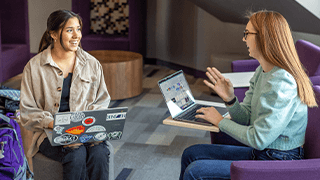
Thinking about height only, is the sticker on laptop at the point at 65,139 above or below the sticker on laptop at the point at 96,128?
below

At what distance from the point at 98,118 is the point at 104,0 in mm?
5077

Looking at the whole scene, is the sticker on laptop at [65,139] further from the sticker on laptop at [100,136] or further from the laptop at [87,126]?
the sticker on laptop at [100,136]

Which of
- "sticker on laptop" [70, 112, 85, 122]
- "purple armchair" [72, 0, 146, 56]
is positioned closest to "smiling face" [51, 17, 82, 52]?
"sticker on laptop" [70, 112, 85, 122]

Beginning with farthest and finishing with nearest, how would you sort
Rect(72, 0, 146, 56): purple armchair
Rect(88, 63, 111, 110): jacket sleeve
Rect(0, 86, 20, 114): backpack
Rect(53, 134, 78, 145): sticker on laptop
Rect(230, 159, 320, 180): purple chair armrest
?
Rect(72, 0, 146, 56): purple armchair, Rect(0, 86, 20, 114): backpack, Rect(88, 63, 111, 110): jacket sleeve, Rect(53, 134, 78, 145): sticker on laptop, Rect(230, 159, 320, 180): purple chair armrest

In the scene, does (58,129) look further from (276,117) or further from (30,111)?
(276,117)

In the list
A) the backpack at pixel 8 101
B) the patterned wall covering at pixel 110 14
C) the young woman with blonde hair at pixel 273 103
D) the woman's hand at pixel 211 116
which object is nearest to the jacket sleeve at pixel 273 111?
the young woman with blonde hair at pixel 273 103

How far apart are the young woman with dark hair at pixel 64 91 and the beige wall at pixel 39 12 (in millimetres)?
5078

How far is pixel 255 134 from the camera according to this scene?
60.9 inches

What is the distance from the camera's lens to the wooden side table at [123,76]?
437 centimetres

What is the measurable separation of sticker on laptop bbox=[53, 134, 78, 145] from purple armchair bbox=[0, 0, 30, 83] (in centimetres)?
308

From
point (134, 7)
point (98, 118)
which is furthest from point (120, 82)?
point (98, 118)

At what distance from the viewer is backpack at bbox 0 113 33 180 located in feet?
6.54

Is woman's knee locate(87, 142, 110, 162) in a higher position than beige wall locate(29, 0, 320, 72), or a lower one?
lower

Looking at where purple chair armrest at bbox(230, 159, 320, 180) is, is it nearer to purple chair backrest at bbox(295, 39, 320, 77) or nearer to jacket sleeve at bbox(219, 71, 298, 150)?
jacket sleeve at bbox(219, 71, 298, 150)
